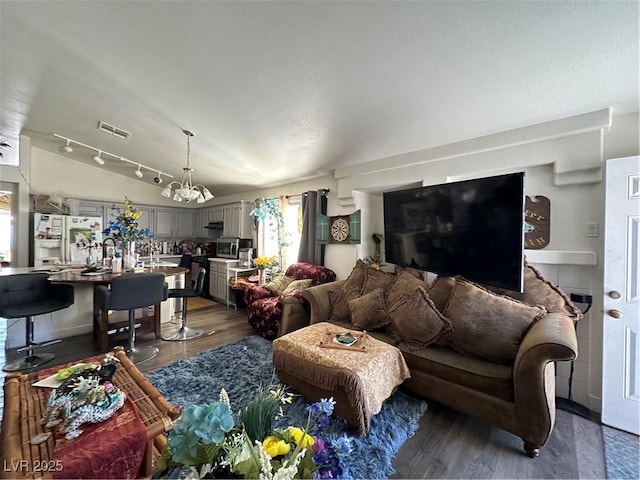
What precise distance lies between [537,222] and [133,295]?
13.1 ft

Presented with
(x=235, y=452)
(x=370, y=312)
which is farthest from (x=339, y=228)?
(x=235, y=452)

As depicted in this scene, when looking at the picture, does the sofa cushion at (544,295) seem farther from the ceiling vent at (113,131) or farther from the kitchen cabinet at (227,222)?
the kitchen cabinet at (227,222)

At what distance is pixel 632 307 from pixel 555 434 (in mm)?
1057

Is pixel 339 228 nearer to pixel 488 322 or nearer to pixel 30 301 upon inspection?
pixel 488 322

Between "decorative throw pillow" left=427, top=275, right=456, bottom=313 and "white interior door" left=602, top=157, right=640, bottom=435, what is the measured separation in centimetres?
104

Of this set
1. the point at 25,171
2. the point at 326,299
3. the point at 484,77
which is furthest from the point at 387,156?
the point at 25,171

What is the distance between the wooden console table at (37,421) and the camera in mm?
896

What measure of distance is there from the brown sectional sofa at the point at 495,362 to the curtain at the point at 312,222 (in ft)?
5.29

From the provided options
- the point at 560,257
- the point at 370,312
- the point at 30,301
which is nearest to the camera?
the point at 560,257

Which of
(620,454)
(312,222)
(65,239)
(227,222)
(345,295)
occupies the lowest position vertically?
(620,454)

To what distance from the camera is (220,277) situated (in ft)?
16.5

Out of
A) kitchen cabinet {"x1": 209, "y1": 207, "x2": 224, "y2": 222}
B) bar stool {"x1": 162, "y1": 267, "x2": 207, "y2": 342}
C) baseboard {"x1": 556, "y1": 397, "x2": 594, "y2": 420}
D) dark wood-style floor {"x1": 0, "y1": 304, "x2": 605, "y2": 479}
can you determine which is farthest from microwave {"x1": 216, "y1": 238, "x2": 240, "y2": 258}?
baseboard {"x1": 556, "y1": 397, "x2": 594, "y2": 420}

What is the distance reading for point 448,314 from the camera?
2.09 m

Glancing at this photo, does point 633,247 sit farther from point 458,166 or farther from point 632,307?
point 458,166
